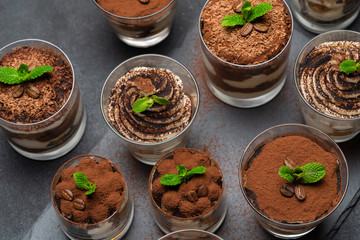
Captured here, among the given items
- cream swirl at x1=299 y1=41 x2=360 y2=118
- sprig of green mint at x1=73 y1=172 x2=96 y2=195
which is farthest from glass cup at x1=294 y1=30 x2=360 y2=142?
sprig of green mint at x1=73 y1=172 x2=96 y2=195

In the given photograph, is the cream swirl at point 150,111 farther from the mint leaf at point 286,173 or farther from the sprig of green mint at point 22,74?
the mint leaf at point 286,173

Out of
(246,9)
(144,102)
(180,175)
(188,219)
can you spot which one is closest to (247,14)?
(246,9)

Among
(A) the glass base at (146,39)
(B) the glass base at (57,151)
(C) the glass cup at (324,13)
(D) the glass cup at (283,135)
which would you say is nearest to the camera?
(D) the glass cup at (283,135)

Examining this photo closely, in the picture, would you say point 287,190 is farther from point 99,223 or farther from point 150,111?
point 99,223

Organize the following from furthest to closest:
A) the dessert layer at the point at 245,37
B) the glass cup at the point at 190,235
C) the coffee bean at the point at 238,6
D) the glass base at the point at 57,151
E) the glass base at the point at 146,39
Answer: the glass base at the point at 146,39 → the glass base at the point at 57,151 → the coffee bean at the point at 238,6 → the dessert layer at the point at 245,37 → the glass cup at the point at 190,235

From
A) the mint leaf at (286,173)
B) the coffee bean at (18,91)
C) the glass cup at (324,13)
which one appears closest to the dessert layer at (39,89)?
the coffee bean at (18,91)
